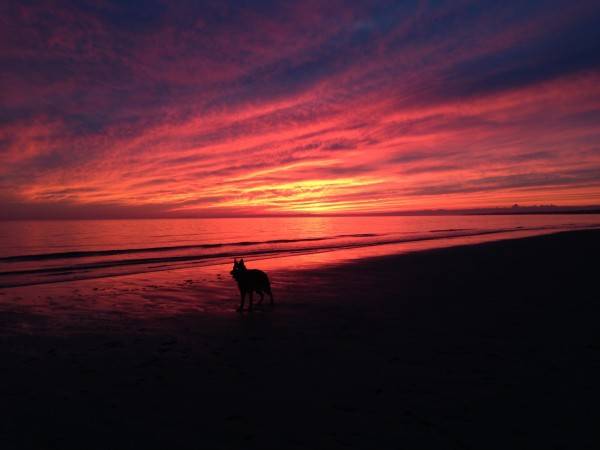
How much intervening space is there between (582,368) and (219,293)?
11.5 metres

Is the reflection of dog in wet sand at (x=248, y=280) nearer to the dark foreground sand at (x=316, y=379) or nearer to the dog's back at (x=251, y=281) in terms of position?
the dog's back at (x=251, y=281)

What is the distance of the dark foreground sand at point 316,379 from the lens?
179 inches

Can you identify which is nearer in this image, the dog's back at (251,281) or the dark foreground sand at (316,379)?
the dark foreground sand at (316,379)

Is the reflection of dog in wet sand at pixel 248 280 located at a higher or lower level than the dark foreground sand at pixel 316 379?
higher

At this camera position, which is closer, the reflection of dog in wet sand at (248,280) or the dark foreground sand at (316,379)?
the dark foreground sand at (316,379)

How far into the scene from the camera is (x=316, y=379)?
20.1 feet

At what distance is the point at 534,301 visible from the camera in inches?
453

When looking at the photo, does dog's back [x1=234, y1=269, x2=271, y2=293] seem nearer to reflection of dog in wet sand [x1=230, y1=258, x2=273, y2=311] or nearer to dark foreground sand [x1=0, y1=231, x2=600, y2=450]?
reflection of dog in wet sand [x1=230, y1=258, x2=273, y2=311]

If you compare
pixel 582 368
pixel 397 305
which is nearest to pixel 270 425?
pixel 582 368

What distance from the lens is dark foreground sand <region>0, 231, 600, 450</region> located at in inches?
179

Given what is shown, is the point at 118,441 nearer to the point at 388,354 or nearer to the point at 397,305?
the point at 388,354

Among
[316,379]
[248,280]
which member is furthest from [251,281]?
[316,379]

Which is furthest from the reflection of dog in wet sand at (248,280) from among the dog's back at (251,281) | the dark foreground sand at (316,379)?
the dark foreground sand at (316,379)

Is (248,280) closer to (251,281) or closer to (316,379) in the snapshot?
(251,281)
